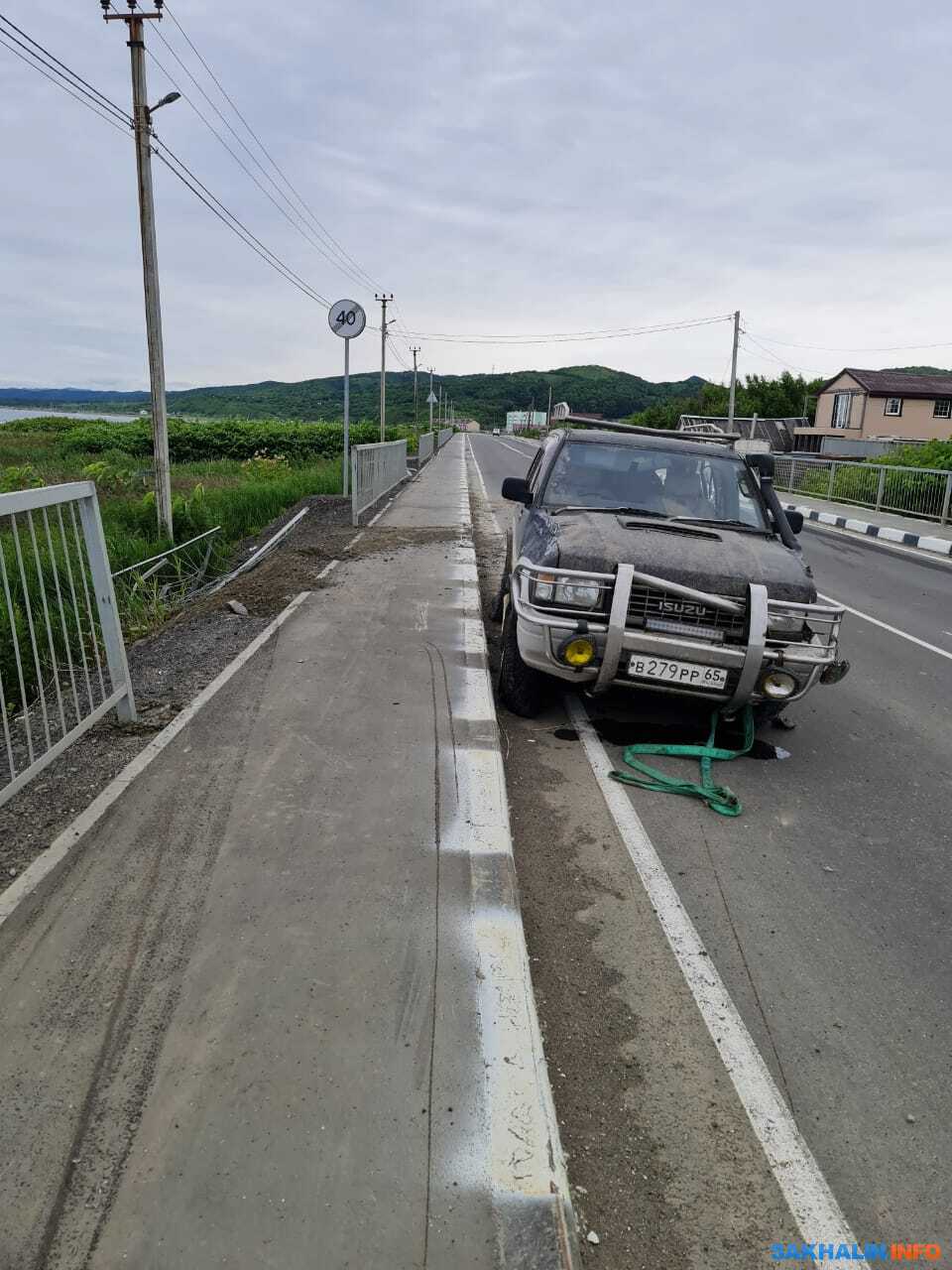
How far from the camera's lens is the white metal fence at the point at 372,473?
14.1 m

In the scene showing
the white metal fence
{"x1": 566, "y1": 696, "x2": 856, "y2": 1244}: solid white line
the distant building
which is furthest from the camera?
the distant building

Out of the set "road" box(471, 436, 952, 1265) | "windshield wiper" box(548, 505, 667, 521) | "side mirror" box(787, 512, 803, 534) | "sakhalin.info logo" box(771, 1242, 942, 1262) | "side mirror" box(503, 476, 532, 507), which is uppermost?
"side mirror" box(503, 476, 532, 507)

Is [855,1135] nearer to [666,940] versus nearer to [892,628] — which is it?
[666,940]

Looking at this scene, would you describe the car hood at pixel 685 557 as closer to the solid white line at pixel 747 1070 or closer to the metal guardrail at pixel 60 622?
the solid white line at pixel 747 1070

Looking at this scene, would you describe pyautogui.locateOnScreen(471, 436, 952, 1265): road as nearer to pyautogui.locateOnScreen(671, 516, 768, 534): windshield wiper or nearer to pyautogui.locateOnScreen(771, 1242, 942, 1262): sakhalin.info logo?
pyautogui.locateOnScreen(771, 1242, 942, 1262): sakhalin.info logo

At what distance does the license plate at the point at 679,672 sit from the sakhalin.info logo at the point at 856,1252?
112 inches

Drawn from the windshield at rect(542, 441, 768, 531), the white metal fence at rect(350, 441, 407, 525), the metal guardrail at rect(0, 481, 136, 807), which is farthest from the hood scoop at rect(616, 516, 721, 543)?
the white metal fence at rect(350, 441, 407, 525)

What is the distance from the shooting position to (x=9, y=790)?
3.45m

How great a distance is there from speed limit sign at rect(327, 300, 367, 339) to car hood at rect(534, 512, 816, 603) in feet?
31.5

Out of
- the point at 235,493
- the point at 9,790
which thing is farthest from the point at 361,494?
the point at 9,790

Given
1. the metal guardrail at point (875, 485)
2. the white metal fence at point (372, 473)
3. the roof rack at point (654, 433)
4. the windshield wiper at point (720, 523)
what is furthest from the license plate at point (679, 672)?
the metal guardrail at point (875, 485)

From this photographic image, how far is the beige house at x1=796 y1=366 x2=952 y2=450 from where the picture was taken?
50.4m

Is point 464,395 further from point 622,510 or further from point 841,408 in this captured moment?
point 622,510

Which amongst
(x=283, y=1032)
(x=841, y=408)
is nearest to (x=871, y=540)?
(x=283, y=1032)
